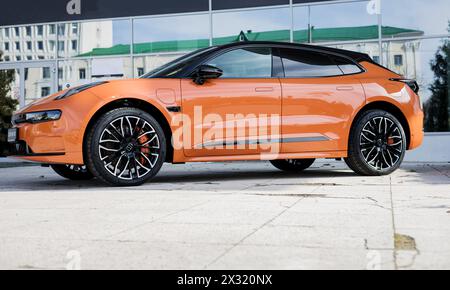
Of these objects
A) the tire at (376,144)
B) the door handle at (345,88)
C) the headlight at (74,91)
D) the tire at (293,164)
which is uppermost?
the door handle at (345,88)

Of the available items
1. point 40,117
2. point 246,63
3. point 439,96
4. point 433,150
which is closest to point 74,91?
point 40,117

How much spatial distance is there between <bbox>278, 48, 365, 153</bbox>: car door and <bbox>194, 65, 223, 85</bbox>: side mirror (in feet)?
2.56

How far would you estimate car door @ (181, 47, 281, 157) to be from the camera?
20.8 ft

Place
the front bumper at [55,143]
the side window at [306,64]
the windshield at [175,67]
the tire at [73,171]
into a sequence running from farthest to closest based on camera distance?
the tire at [73,171]
the side window at [306,64]
the windshield at [175,67]
the front bumper at [55,143]

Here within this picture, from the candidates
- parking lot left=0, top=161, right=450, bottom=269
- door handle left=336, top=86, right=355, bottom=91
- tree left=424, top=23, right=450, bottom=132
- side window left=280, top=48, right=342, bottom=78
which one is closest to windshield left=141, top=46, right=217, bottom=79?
side window left=280, top=48, right=342, bottom=78

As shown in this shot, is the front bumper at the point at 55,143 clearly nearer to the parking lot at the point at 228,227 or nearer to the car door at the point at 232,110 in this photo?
the parking lot at the point at 228,227

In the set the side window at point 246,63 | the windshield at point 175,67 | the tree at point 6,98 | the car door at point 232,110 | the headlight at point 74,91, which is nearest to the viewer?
the headlight at point 74,91

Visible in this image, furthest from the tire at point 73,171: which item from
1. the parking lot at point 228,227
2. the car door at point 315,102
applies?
the car door at point 315,102

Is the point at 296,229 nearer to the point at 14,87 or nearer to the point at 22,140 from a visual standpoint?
the point at 22,140

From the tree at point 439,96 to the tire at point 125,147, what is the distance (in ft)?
25.5

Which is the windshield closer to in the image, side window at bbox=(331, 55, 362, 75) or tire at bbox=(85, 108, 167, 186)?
tire at bbox=(85, 108, 167, 186)

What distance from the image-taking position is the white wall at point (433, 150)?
1231 centimetres

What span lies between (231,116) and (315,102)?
39.1 inches
